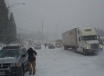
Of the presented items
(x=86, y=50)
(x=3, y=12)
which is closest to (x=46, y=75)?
(x=86, y=50)

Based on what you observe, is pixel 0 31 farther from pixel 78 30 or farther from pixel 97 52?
pixel 97 52

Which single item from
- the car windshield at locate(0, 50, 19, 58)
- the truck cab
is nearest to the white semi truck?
the truck cab

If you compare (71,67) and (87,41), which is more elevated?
(87,41)

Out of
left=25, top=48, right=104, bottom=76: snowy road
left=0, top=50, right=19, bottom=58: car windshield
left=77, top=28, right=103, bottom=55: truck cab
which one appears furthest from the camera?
left=77, top=28, right=103, bottom=55: truck cab

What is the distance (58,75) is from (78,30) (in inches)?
748

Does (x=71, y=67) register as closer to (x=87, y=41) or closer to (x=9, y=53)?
(x=9, y=53)

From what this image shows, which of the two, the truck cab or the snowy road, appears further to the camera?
the truck cab

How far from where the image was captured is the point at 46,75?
1195cm

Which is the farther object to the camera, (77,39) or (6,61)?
(77,39)

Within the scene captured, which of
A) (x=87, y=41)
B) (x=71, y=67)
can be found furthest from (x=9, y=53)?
(x=87, y=41)

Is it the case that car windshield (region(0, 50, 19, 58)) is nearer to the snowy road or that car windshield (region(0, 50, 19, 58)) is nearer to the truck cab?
the snowy road

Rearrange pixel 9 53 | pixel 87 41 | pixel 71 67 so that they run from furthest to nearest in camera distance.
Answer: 1. pixel 87 41
2. pixel 71 67
3. pixel 9 53

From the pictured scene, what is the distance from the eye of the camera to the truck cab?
86.6 ft

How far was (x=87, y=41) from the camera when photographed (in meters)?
27.2
